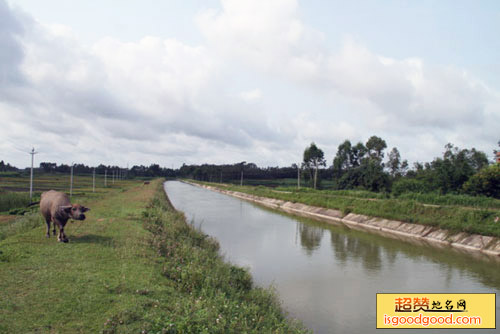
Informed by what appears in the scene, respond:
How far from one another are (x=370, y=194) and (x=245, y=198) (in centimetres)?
2946

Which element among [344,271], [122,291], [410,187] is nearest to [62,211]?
[122,291]

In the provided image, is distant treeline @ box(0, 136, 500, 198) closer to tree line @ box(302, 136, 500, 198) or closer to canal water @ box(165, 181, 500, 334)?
tree line @ box(302, 136, 500, 198)

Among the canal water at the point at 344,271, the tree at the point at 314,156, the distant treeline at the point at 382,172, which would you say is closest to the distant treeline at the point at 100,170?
the distant treeline at the point at 382,172

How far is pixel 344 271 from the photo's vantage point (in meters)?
15.0

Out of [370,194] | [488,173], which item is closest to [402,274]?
[488,173]

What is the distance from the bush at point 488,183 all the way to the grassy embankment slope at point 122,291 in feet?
94.8

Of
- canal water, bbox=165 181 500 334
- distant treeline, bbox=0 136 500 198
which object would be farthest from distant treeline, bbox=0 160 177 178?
canal water, bbox=165 181 500 334

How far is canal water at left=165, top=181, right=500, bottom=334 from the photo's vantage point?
10422 millimetres

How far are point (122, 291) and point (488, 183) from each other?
109 feet

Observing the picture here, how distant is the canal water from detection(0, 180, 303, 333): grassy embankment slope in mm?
2062

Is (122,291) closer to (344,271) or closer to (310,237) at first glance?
(344,271)

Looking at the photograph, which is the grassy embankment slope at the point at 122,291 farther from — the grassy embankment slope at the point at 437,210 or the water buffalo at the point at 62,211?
the grassy embankment slope at the point at 437,210

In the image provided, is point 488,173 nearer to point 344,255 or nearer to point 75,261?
point 344,255

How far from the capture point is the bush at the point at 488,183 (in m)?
30.3
